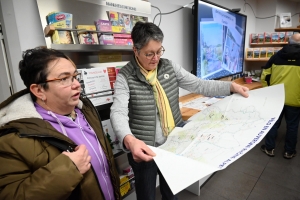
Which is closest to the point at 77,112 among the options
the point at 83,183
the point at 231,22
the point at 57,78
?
the point at 57,78

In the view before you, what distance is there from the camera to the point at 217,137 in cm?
89

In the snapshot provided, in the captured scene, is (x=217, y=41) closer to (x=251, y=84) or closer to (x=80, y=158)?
(x=251, y=84)

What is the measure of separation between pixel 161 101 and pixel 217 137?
0.38 metres

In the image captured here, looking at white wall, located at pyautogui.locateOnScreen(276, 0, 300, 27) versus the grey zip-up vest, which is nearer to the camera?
the grey zip-up vest

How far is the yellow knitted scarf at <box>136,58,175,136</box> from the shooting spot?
1096 millimetres

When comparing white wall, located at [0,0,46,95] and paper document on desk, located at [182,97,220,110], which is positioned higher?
white wall, located at [0,0,46,95]

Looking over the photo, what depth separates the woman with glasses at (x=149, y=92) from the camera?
3.28ft

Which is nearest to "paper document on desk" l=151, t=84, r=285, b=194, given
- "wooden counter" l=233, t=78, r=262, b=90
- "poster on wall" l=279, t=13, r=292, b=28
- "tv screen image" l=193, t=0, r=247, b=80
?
"tv screen image" l=193, t=0, r=247, b=80

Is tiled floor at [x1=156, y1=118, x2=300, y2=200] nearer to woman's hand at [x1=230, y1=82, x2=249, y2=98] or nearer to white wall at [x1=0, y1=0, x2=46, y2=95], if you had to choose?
woman's hand at [x1=230, y1=82, x2=249, y2=98]

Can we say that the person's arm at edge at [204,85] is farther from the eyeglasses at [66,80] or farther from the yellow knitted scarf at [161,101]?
the eyeglasses at [66,80]

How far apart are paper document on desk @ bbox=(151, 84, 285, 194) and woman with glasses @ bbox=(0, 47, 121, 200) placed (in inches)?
12.0

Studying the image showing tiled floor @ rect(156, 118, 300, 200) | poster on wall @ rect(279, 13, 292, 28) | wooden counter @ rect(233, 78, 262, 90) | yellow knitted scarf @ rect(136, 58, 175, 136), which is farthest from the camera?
poster on wall @ rect(279, 13, 292, 28)

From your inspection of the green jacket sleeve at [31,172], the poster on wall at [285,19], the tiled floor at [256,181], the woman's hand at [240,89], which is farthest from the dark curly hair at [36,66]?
the poster on wall at [285,19]

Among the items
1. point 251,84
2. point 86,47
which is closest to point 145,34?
point 86,47
